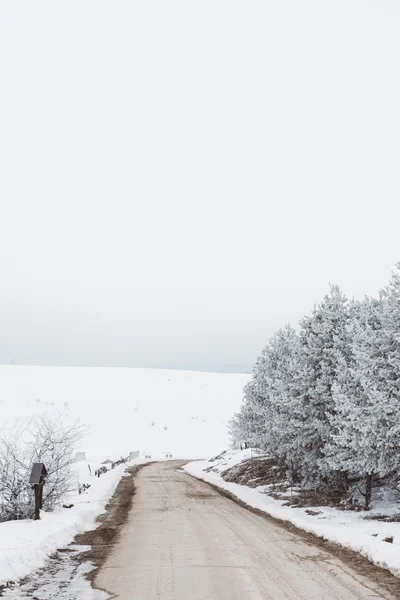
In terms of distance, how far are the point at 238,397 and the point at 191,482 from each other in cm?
7544

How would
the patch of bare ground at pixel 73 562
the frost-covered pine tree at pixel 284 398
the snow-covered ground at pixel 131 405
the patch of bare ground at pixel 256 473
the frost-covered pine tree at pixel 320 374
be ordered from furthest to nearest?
the snow-covered ground at pixel 131 405 < the patch of bare ground at pixel 256 473 < the frost-covered pine tree at pixel 284 398 < the frost-covered pine tree at pixel 320 374 < the patch of bare ground at pixel 73 562

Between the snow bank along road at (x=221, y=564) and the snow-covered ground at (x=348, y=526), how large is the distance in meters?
0.72

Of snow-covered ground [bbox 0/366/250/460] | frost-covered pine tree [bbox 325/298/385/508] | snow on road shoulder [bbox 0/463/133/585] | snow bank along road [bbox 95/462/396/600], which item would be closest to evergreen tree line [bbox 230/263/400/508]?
frost-covered pine tree [bbox 325/298/385/508]

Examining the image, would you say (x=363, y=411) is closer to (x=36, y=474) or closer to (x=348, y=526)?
(x=348, y=526)

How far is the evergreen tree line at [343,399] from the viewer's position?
15875 mm

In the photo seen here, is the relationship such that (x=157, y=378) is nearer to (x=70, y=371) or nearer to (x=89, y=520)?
(x=70, y=371)

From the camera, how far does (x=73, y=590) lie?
885cm

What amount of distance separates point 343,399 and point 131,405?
79.7m

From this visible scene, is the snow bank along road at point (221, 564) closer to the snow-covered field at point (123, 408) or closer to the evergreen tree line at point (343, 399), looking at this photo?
the evergreen tree line at point (343, 399)

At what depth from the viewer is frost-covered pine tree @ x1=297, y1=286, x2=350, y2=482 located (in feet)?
68.9

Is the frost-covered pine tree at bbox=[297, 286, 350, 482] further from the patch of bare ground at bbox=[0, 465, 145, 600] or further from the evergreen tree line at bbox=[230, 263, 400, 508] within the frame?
the patch of bare ground at bbox=[0, 465, 145, 600]

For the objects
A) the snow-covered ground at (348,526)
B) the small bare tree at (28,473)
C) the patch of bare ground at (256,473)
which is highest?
the small bare tree at (28,473)

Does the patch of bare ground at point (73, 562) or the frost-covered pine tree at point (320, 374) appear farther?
the frost-covered pine tree at point (320, 374)

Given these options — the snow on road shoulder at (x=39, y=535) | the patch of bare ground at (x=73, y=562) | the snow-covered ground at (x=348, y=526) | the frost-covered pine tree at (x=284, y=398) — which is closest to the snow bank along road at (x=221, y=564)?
the patch of bare ground at (x=73, y=562)
